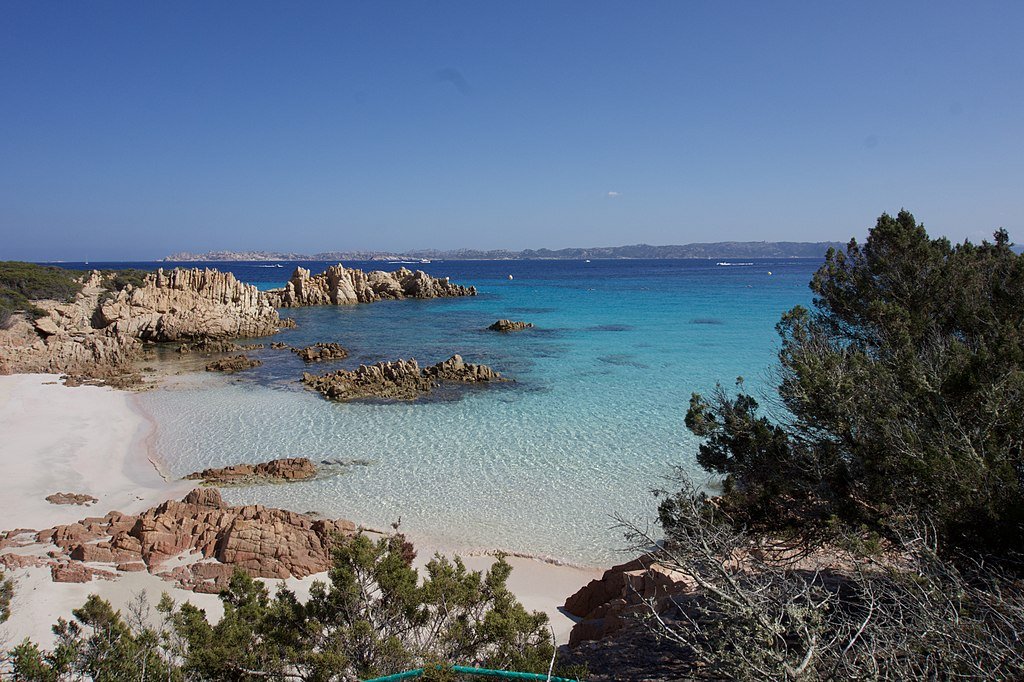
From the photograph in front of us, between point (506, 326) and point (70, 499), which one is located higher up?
point (506, 326)

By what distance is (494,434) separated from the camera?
15.1 m

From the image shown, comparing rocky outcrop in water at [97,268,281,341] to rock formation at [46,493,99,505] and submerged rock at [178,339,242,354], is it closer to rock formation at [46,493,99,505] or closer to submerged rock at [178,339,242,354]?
submerged rock at [178,339,242,354]

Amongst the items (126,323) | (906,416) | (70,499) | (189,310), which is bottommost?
(70,499)

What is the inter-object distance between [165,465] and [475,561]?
8290 mm

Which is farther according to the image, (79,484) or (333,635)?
(79,484)

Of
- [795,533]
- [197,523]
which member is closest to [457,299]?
[197,523]

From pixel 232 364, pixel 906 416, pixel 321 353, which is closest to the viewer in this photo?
pixel 906 416

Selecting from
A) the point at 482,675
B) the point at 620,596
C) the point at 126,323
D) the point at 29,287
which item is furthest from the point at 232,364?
the point at 29,287

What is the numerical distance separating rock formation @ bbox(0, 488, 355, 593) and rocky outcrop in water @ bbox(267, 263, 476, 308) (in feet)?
149

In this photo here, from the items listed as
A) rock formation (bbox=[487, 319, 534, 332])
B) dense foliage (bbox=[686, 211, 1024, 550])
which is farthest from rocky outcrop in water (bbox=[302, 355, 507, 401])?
dense foliage (bbox=[686, 211, 1024, 550])

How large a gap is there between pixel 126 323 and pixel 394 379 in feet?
66.2

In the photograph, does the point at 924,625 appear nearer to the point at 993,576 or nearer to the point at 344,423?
the point at 993,576

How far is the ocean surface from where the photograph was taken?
34.9 ft

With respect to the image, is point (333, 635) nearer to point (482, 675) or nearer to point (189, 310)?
point (482, 675)
